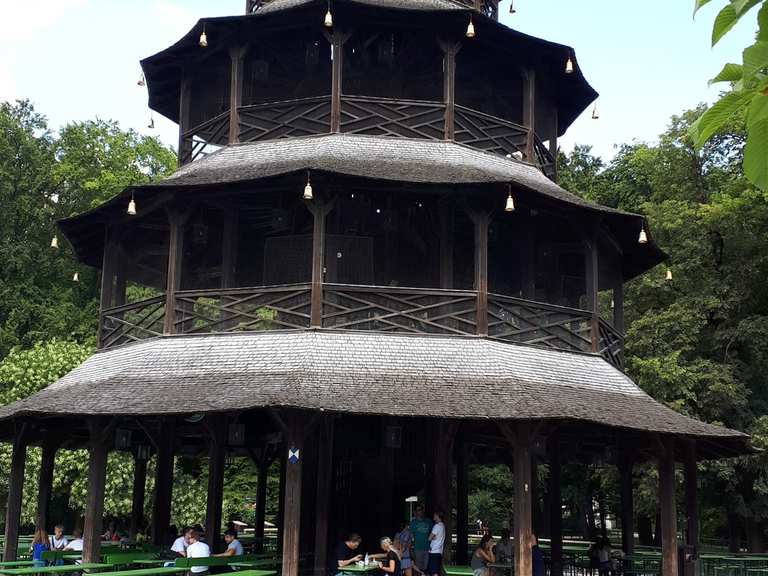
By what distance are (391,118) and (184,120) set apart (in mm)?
4979

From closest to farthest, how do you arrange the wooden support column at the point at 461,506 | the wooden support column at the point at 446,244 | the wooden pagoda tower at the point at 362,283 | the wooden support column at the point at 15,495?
the wooden pagoda tower at the point at 362,283 → the wooden support column at the point at 15,495 → the wooden support column at the point at 446,244 → the wooden support column at the point at 461,506

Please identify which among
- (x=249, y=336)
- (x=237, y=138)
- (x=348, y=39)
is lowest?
(x=249, y=336)

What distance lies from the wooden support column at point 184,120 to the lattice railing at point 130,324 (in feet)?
12.2

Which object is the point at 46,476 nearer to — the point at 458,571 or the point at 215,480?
the point at 215,480

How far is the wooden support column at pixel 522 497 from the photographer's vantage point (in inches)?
665

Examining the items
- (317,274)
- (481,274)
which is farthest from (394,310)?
(481,274)

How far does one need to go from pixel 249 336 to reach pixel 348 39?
23.3 ft

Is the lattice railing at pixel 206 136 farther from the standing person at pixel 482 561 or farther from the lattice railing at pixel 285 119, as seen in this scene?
the standing person at pixel 482 561

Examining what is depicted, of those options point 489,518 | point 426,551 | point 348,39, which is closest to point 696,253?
point 489,518

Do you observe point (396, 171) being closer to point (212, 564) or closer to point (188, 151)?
point (188, 151)

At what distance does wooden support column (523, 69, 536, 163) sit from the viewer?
22672mm

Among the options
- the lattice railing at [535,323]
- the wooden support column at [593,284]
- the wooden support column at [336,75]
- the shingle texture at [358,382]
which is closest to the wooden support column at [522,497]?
the shingle texture at [358,382]

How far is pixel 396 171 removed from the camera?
1966 centimetres

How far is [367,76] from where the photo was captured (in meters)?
23.3
